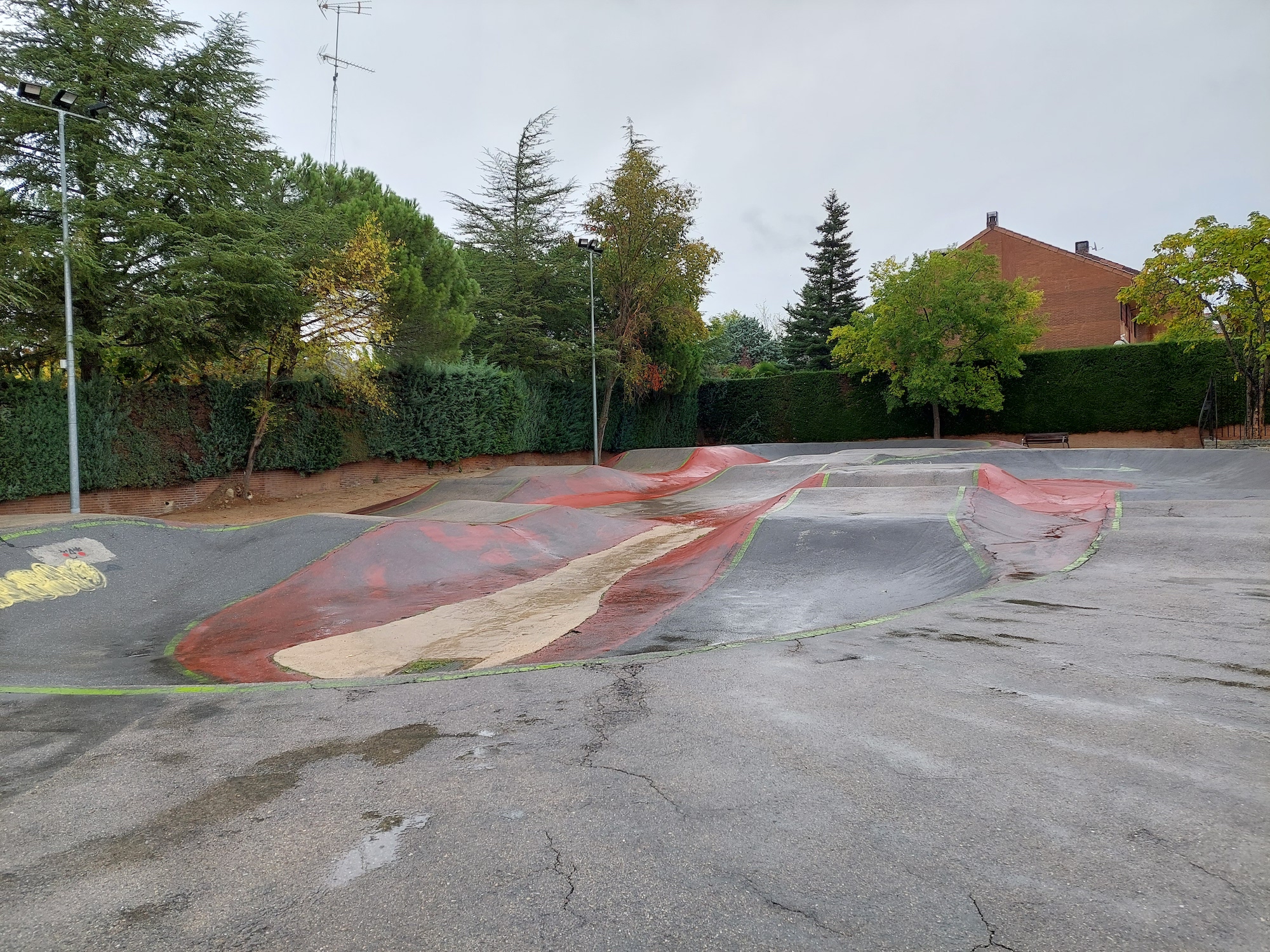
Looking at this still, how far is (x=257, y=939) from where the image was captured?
214 cm

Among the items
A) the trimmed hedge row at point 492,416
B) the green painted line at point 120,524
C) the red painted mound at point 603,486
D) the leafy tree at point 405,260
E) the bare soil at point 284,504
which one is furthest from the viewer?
the leafy tree at point 405,260

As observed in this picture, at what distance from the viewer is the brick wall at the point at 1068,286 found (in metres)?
33.5

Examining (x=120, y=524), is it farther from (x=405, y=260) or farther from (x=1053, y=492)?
(x=1053, y=492)

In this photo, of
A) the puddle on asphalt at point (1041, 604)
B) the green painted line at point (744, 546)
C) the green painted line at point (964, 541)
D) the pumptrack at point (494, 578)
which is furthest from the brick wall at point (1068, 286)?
the puddle on asphalt at point (1041, 604)

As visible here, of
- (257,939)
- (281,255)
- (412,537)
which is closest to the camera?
(257,939)

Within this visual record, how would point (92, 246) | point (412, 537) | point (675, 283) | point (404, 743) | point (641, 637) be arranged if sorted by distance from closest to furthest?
point (404, 743), point (641, 637), point (412, 537), point (92, 246), point (675, 283)

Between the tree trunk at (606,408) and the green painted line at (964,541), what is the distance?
16.6 m

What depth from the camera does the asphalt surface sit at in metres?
2.18

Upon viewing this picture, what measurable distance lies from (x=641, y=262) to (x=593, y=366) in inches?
207

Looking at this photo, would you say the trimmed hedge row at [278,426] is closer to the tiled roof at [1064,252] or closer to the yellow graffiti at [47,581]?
the yellow graffiti at [47,581]

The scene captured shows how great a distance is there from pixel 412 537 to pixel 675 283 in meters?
19.5

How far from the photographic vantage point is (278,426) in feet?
58.7

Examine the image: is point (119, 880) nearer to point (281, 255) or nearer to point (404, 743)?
point (404, 743)

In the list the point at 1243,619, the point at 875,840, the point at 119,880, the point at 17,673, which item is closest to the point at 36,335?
the point at 17,673
